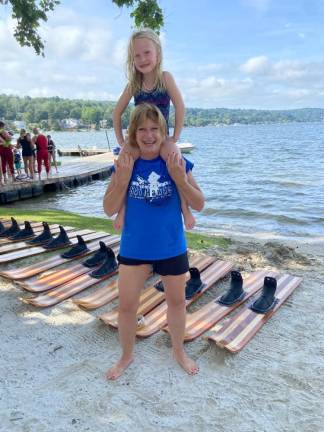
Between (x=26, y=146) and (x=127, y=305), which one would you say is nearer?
(x=127, y=305)

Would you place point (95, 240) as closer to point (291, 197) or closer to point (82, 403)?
point (82, 403)

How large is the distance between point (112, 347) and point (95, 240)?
3.46 m

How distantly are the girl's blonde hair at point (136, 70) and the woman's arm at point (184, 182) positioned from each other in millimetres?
971

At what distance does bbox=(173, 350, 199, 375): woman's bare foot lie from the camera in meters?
3.63

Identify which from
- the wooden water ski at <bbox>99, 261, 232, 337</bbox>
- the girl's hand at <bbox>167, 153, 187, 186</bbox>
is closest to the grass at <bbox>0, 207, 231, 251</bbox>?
the wooden water ski at <bbox>99, 261, 232, 337</bbox>

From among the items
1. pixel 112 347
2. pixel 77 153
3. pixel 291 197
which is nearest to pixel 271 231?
pixel 291 197

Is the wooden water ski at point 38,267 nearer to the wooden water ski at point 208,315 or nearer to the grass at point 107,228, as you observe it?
the grass at point 107,228

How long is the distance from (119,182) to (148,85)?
1.10m

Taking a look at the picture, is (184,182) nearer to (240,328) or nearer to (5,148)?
(240,328)

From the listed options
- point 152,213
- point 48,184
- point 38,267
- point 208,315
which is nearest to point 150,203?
point 152,213

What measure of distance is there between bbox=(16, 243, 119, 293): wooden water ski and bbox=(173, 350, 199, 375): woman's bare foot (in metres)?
2.36

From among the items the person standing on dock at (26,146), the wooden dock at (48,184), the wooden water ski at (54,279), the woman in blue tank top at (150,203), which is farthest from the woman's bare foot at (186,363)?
the wooden dock at (48,184)

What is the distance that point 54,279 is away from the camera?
222 inches

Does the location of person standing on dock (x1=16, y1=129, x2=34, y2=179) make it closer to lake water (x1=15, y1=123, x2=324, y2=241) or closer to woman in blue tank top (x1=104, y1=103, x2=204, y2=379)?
lake water (x1=15, y1=123, x2=324, y2=241)
